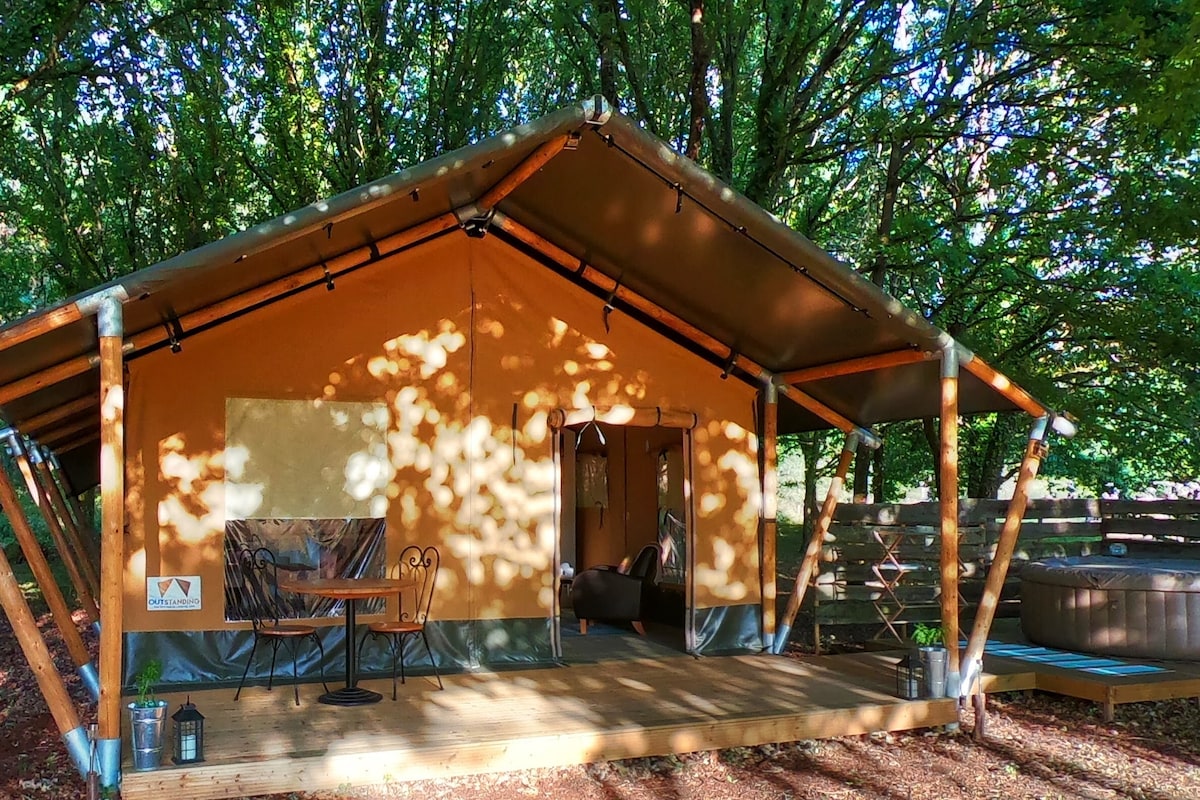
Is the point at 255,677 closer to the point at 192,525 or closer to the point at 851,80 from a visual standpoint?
the point at 192,525

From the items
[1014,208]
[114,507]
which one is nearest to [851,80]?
[1014,208]

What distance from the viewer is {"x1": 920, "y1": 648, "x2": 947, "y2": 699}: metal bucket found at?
5.96 meters

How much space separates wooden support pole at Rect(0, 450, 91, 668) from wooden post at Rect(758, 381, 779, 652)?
4888 millimetres

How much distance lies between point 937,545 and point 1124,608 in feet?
4.92

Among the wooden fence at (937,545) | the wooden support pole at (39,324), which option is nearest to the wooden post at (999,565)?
the wooden fence at (937,545)

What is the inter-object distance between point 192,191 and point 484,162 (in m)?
5.97

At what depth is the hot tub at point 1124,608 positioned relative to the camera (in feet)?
23.1

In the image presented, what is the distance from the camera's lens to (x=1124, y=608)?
283 inches

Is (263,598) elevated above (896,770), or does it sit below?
above

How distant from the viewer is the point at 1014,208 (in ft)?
34.1

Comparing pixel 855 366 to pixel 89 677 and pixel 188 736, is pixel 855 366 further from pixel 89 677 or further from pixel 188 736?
pixel 89 677

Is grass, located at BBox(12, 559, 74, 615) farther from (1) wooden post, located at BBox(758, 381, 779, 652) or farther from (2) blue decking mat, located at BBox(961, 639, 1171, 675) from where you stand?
(2) blue decking mat, located at BBox(961, 639, 1171, 675)

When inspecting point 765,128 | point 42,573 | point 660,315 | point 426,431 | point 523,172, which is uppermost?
point 765,128

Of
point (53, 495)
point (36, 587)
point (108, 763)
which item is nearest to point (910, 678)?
point (108, 763)
